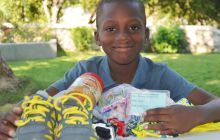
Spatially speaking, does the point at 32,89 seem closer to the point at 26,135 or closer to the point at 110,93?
the point at 110,93

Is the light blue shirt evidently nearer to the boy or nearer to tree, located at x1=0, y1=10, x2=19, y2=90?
the boy

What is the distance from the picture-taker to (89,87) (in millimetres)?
1579

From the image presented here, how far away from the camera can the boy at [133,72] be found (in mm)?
1481

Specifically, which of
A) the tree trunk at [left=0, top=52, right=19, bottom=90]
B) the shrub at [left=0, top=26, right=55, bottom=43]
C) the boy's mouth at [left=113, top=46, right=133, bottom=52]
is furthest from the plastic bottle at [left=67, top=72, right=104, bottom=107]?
the shrub at [left=0, top=26, right=55, bottom=43]

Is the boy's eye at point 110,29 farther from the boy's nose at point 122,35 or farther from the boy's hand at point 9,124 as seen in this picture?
the boy's hand at point 9,124

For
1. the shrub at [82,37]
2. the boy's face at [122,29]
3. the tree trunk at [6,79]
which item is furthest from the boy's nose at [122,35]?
the shrub at [82,37]

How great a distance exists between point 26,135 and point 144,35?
0.79 m

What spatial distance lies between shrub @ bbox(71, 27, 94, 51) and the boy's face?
11401 mm

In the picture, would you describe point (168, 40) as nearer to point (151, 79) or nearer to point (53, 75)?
point (53, 75)

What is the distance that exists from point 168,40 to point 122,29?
11776mm

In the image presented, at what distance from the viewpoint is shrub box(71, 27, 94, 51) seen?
13.2 meters

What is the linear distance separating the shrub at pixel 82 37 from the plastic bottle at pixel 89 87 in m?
11.6

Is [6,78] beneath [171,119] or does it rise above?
beneath

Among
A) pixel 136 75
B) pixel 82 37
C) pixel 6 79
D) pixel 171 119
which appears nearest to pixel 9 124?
pixel 171 119
